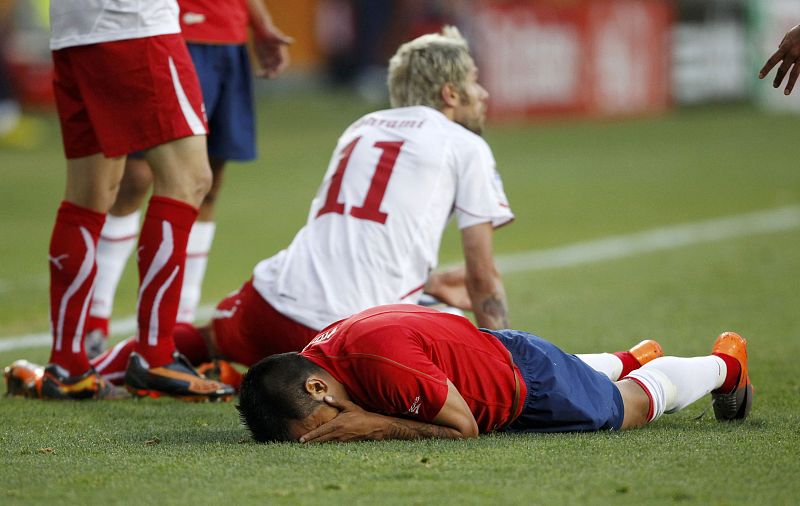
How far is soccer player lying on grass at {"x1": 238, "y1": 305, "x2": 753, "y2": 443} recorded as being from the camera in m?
3.66

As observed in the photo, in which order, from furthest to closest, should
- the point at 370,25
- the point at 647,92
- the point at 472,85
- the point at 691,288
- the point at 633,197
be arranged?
the point at 370,25 → the point at 647,92 → the point at 633,197 → the point at 691,288 → the point at 472,85

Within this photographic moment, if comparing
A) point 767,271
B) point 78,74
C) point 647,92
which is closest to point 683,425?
point 78,74

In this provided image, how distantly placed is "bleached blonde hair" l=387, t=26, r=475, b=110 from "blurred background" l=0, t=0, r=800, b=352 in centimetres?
139

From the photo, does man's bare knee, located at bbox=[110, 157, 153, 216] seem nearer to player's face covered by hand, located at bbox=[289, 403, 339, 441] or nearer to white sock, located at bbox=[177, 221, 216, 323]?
white sock, located at bbox=[177, 221, 216, 323]

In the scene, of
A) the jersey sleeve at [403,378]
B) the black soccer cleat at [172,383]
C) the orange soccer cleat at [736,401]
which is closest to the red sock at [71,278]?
the black soccer cleat at [172,383]

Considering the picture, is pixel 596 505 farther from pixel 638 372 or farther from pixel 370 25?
pixel 370 25

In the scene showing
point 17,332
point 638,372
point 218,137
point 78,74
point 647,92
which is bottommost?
point 647,92

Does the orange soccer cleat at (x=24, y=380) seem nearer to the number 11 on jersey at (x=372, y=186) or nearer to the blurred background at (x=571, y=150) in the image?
the blurred background at (x=571, y=150)

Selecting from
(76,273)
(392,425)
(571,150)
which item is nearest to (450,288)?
(76,273)

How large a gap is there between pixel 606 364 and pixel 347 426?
1011 mm

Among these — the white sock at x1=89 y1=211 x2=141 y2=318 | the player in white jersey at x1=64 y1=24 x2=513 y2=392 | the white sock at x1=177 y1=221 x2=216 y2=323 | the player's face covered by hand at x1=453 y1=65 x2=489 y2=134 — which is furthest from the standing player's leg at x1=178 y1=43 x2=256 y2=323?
the player's face covered by hand at x1=453 y1=65 x2=489 y2=134

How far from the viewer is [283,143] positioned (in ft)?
57.0

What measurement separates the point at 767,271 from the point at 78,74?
16.3 feet

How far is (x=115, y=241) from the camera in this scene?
18.3 ft
